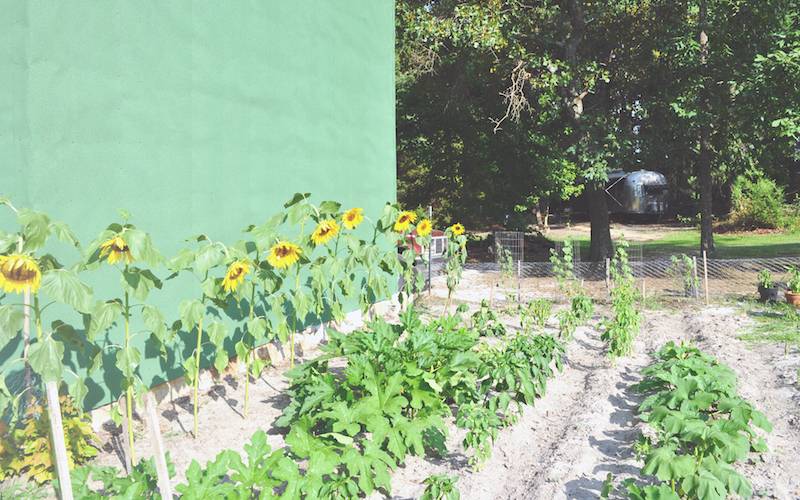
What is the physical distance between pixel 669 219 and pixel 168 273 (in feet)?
82.9

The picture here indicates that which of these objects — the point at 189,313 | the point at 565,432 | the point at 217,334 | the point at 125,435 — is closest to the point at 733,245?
the point at 565,432

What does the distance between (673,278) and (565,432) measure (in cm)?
656

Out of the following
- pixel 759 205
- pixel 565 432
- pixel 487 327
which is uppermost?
pixel 759 205

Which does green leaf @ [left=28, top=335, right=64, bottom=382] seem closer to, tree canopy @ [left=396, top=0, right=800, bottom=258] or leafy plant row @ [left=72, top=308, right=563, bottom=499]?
leafy plant row @ [left=72, top=308, right=563, bottom=499]

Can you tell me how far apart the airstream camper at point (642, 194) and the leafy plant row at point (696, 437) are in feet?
76.6

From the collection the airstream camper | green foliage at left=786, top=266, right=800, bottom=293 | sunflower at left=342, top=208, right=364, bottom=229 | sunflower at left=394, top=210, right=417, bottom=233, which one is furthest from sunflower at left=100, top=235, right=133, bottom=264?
the airstream camper

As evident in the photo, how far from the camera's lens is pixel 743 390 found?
5.70m

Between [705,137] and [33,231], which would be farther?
[705,137]

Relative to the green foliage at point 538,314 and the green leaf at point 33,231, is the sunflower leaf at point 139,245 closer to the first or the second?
the green leaf at point 33,231

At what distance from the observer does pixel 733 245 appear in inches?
726

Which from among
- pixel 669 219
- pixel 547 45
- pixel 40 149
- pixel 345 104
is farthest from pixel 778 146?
pixel 669 219

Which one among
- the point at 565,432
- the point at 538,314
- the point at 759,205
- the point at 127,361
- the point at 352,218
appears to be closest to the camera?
the point at 127,361

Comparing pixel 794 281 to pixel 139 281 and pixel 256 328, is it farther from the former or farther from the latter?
pixel 139 281

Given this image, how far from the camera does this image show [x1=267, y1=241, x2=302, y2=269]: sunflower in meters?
4.64
